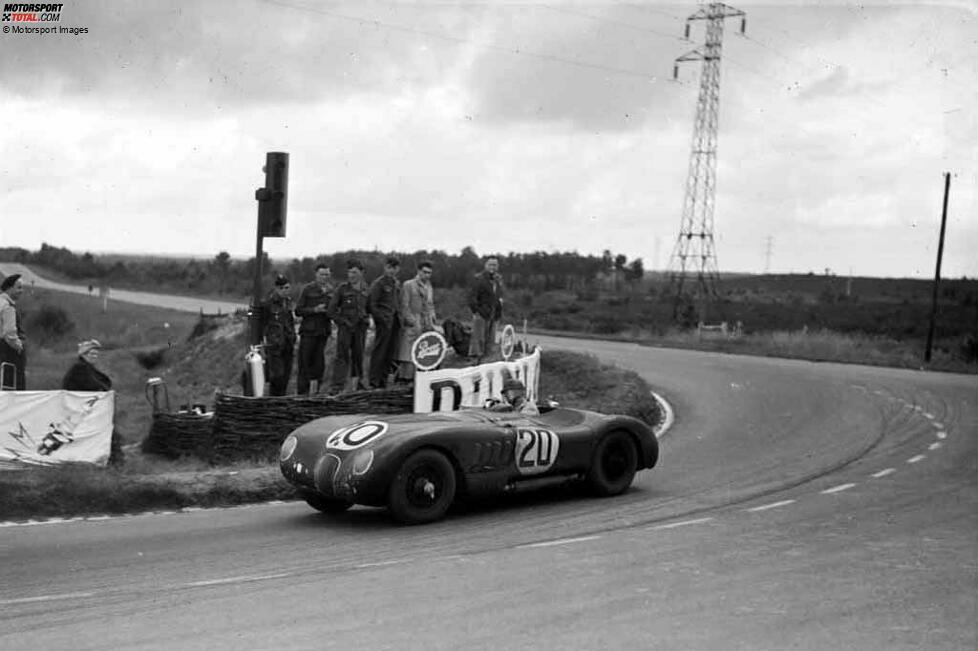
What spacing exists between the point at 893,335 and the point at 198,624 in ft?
165

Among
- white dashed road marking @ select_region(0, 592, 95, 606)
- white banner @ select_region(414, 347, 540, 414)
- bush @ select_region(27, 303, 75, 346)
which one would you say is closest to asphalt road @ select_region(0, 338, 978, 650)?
white dashed road marking @ select_region(0, 592, 95, 606)

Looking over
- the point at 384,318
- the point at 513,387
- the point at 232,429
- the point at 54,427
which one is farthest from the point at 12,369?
the point at 513,387

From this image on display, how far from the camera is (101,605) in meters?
6.35

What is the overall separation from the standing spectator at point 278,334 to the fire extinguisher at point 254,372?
2.97 ft

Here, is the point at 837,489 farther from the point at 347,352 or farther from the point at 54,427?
the point at 54,427

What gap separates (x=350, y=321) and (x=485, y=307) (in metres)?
2.47

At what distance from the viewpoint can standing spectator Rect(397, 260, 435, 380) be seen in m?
14.8

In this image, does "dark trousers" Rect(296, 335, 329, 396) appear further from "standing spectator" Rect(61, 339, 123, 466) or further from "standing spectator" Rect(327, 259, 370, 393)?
"standing spectator" Rect(61, 339, 123, 466)

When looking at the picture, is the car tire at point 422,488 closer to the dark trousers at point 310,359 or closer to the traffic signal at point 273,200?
the traffic signal at point 273,200

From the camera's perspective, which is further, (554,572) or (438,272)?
(438,272)

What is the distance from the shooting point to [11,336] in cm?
1219

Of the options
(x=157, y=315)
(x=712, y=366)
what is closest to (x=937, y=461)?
(x=712, y=366)

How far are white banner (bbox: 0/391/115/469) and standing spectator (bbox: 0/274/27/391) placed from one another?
56.7 inches

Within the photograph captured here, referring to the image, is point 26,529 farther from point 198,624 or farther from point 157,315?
point 157,315
